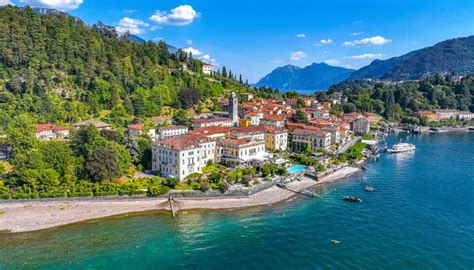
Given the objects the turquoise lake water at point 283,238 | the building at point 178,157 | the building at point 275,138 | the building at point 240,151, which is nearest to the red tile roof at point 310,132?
the building at point 275,138

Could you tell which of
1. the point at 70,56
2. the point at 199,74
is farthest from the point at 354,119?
the point at 70,56

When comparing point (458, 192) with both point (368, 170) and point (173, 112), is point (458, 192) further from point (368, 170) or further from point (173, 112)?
point (173, 112)

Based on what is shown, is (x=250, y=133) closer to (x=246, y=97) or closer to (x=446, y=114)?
(x=246, y=97)

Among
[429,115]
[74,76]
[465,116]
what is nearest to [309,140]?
[74,76]

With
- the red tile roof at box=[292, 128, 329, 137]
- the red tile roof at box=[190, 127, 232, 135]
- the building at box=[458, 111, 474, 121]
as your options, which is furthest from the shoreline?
the building at box=[458, 111, 474, 121]

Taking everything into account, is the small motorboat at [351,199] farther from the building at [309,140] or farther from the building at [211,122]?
the building at [211,122]

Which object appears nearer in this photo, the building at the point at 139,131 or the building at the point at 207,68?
the building at the point at 139,131

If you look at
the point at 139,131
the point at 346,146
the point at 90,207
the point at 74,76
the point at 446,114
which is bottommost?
the point at 90,207
